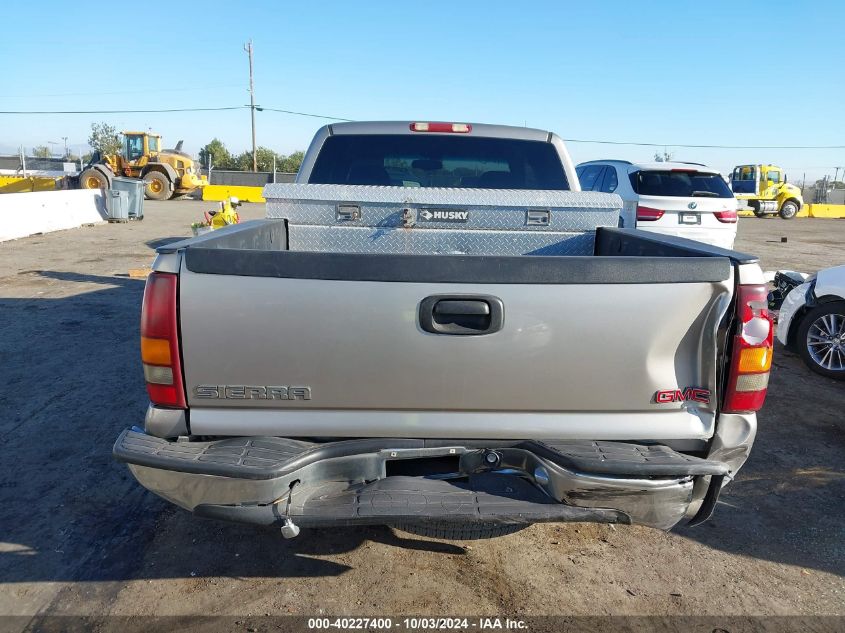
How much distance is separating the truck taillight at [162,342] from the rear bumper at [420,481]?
21 cm

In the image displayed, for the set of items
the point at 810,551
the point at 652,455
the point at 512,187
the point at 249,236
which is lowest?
the point at 810,551

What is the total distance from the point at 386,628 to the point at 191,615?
0.85 m

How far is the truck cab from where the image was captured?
3175cm

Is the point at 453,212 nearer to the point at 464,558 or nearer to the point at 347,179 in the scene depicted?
the point at 347,179

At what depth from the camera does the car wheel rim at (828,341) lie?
5.99 meters

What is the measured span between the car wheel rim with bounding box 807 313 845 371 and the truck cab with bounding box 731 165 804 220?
28.9 m

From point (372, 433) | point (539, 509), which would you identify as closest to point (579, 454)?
point (539, 509)

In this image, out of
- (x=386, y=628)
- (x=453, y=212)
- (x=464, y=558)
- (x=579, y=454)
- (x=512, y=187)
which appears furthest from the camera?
(x=512, y=187)

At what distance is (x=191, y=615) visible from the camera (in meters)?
2.70

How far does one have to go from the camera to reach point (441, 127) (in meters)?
4.54

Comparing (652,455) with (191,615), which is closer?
A: (652,455)

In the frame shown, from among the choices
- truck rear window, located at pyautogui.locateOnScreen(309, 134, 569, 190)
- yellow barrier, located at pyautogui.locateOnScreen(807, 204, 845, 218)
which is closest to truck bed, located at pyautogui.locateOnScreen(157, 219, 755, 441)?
truck rear window, located at pyautogui.locateOnScreen(309, 134, 569, 190)

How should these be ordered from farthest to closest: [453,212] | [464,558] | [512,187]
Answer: [512,187] → [453,212] → [464,558]

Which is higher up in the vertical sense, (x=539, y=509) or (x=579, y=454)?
(x=579, y=454)
